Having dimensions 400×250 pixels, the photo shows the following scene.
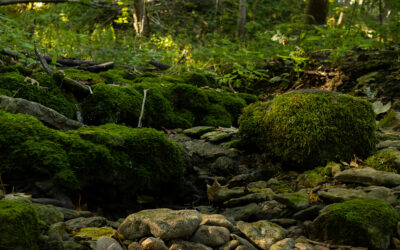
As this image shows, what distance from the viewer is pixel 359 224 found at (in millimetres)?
2061

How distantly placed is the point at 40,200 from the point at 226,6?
19272 mm

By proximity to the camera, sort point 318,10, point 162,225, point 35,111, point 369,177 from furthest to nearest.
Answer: point 318,10
point 35,111
point 369,177
point 162,225

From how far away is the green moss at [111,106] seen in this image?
13.0 feet

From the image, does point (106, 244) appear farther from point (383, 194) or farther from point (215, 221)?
point (383, 194)

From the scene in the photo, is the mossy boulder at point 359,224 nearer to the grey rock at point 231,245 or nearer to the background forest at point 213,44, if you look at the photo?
the grey rock at point 231,245

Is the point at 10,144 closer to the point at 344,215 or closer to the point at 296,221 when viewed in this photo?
the point at 296,221

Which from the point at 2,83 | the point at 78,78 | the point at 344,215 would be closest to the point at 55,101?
the point at 2,83

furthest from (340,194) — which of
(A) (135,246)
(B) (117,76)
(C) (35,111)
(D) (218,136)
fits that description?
(B) (117,76)

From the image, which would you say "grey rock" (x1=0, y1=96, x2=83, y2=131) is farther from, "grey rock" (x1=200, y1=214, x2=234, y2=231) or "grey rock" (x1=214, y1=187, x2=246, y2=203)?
"grey rock" (x1=200, y1=214, x2=234, y2=231)

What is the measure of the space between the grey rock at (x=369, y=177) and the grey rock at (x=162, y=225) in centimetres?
150

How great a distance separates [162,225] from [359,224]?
1247 mm

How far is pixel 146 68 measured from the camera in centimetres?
697

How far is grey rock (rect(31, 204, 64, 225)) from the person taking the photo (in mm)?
1904

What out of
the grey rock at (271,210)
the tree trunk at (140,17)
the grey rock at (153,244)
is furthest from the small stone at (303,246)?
the tree trunk at (140,17)
